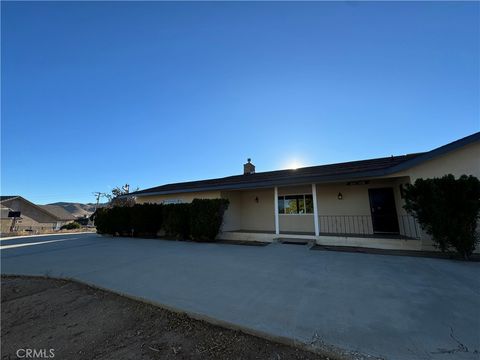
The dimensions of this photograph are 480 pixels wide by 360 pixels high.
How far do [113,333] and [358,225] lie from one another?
995cm

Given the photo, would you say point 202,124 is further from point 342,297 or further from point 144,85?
point 342,297

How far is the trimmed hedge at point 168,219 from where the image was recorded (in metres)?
9.84

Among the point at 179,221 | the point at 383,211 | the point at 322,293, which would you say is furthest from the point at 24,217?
the point at 383,211

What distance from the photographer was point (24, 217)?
30.5 m

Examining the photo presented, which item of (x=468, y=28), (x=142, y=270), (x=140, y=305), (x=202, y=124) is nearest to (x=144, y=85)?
(x=202, y=124)

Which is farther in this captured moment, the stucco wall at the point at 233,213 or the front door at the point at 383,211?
the stucco wall at the point at 233,213

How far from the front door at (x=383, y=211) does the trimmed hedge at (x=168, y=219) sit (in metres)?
6.82

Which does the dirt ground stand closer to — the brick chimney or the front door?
the front door

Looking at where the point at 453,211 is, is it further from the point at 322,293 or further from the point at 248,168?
the point at 248,168

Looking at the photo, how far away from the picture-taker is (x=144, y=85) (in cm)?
1020

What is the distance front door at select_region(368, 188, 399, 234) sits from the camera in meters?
9.04

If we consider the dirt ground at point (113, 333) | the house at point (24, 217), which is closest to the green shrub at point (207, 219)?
the dirt ground at point (113, 333)

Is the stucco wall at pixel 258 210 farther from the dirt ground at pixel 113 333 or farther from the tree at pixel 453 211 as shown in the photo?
the dirt ground at pixel 113 333

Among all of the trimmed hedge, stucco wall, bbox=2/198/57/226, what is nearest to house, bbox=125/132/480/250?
the trimmed hedge
